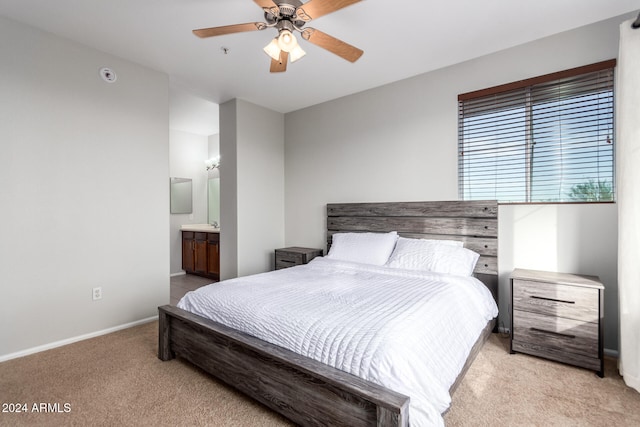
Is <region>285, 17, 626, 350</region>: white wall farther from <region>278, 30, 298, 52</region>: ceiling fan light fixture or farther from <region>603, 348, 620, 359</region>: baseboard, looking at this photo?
<region>278, 30, 298, 52</region>: ceiling fan light fixture

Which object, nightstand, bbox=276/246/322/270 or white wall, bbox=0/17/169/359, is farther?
nightstand, bbox=276/246/322/270

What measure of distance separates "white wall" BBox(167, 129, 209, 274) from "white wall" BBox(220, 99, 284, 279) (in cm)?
190

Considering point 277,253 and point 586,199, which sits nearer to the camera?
point 586,199

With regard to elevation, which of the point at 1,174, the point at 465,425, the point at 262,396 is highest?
the point at 1,174

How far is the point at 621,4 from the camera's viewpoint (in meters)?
2.31

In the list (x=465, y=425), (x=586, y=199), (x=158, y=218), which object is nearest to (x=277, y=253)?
(x=158, y=218)

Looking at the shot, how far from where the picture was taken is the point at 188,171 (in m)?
5.94

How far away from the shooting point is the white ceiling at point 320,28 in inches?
91.7

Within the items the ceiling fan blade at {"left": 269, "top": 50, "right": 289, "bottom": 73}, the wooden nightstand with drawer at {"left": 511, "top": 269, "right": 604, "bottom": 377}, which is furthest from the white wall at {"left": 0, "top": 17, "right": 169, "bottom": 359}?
the wooden nightstand with drawer at {"left": 511, "top": 269, "right": 604, "bottom": 377}

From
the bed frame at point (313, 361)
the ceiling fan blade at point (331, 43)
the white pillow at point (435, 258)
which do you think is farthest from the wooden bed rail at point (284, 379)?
the ceiling fan blade at point (331, 43)

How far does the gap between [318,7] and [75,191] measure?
2.56m

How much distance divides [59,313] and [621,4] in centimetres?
503

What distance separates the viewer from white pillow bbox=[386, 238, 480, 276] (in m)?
2.76

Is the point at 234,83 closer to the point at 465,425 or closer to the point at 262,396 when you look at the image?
the point at 262,396
